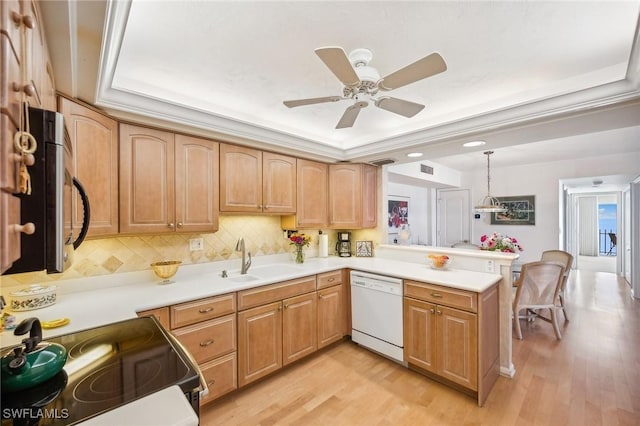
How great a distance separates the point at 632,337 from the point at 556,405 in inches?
81.8

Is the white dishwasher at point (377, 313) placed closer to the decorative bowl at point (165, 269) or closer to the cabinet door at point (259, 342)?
the cabinet door at point (259, 342)

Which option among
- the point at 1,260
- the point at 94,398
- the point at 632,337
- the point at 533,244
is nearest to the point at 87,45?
the point at 1,260

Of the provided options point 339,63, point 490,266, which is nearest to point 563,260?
point 490,266

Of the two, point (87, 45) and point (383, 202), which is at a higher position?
point (87, 45)

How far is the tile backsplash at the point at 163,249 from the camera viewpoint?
81.3 inches

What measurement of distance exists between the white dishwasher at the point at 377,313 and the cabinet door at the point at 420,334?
0.24ft

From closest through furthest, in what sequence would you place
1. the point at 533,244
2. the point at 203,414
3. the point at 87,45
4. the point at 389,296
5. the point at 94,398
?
the point at 94,398 < the point at 87,45 < the point at 203,414 < the point at 389,296 < the point at 533,244

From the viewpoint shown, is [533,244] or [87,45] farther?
[533,244]

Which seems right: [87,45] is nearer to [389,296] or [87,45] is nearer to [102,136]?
[102,136]

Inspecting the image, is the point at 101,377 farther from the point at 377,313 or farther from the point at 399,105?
the point at 377,313

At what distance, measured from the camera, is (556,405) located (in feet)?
7.05

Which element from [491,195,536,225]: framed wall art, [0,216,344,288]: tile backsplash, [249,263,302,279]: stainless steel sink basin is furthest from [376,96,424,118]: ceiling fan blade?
[491,195,536,225]: framed wall art

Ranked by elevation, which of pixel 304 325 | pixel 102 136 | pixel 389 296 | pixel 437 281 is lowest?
pixel 304 325

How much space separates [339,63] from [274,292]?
1.89m
